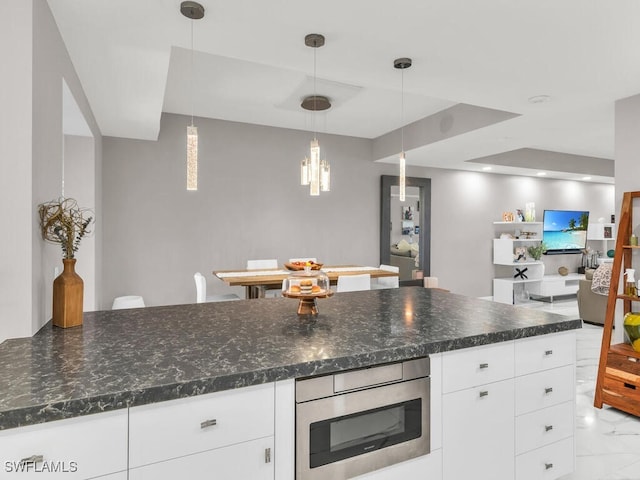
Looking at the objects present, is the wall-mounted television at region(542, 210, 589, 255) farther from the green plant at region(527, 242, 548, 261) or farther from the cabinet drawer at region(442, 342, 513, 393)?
the cabinet drawer at region(442, 342, 513, 393)

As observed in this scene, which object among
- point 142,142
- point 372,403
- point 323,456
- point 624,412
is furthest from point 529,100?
point 142,142

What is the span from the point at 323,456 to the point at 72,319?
45.1 inches

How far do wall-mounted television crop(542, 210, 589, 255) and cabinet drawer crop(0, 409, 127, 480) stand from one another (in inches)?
308

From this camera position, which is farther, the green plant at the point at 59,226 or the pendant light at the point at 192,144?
the pendant light at the point at 192,144

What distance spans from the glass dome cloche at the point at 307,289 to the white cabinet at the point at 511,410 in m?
0.63

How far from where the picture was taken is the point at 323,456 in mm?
1267

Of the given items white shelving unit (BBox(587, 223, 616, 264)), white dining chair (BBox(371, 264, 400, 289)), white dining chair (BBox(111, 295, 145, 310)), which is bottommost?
white dining chair (BBox(111, 295, 145, 310))

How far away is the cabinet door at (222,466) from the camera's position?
40.7 inches

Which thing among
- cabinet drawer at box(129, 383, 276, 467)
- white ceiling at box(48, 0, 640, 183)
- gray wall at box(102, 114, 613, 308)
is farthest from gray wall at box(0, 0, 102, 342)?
gray wall at box(102, 114, 613, 308)

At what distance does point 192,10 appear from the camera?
1927 mm

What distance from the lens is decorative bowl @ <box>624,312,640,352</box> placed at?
271 cm

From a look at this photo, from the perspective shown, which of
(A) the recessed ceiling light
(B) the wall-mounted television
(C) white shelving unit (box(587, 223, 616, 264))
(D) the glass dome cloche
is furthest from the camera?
(C) white shelving unit (box(587, 223, 616, 264))

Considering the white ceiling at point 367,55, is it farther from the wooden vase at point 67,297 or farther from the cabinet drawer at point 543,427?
the cabinet drawer at point 543,427

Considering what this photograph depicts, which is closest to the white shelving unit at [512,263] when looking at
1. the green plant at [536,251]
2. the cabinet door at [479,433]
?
the green plant at [536,251]
